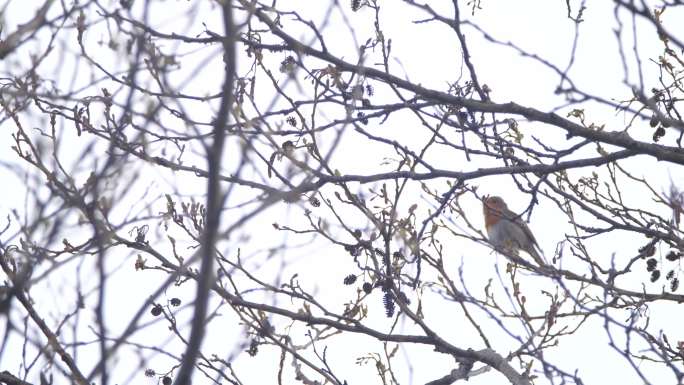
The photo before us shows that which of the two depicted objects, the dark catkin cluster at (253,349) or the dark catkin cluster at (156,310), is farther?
the dark catkin cluster at (156,310)

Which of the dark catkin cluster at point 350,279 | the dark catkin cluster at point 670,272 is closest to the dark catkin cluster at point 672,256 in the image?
the dark catkin cluster at point 670,272

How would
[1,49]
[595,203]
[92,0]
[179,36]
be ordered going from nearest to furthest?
[92,0] < [1,49] < [179,36] < [595,203]

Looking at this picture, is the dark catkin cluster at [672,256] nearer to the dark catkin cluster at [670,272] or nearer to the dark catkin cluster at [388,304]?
the dark catkin cluster at [670,272]

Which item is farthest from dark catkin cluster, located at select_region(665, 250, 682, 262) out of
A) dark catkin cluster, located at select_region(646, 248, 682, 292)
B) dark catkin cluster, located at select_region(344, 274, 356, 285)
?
dark catkin cluster, located at select_region(344, 274, 356, 285)

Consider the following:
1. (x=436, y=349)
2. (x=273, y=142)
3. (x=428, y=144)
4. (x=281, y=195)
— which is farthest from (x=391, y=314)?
(x=281, y=195)

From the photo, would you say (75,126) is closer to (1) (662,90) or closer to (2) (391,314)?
(2) (391,314)

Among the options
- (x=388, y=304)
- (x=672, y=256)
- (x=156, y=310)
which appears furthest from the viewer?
(x=672, y=256)

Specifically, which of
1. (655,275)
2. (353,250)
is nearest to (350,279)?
(353,250)

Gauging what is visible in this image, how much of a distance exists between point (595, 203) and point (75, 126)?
8.42 ft

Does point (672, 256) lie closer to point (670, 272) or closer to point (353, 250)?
point (670, 272)

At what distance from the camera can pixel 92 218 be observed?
8.78 ft

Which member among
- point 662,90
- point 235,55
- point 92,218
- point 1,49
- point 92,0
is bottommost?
point 235,55

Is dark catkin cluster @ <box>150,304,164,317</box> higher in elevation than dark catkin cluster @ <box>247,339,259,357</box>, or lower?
higher

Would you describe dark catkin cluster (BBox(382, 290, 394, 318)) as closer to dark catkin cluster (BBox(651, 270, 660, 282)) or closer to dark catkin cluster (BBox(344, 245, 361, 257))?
dark catkin cluster (BBox(344, 245, 361, 257))
